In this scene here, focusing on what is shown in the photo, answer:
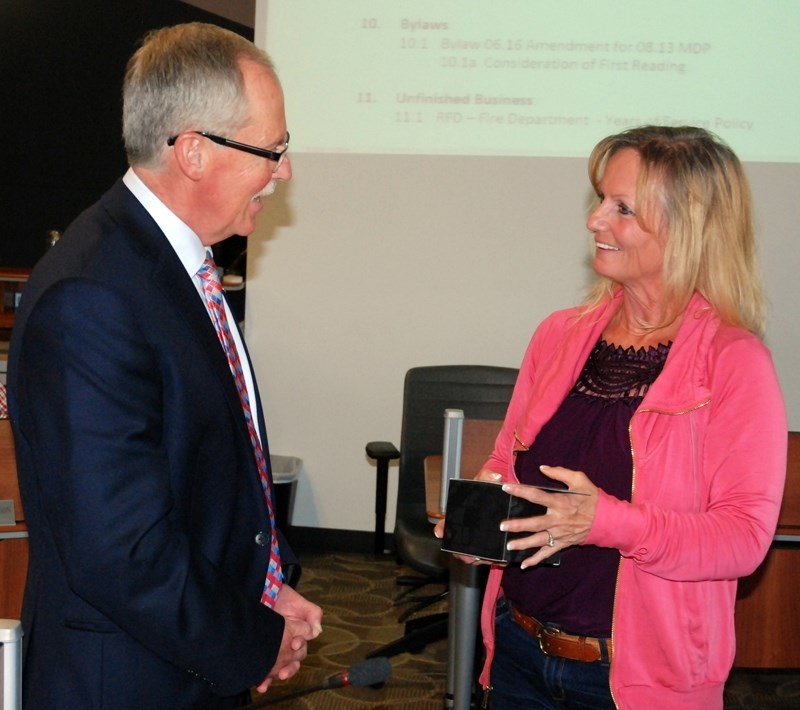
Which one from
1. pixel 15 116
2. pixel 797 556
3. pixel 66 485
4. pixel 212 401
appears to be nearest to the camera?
pixel 66 485

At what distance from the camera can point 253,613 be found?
147 centimetres

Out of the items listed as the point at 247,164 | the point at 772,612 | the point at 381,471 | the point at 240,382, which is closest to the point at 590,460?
the point at 240,382

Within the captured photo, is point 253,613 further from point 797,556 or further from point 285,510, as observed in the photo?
point 285,510

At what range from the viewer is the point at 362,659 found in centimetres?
382

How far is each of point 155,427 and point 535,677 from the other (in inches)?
33.7

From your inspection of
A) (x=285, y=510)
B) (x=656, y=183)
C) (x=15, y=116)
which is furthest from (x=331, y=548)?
(x=656, y=183)

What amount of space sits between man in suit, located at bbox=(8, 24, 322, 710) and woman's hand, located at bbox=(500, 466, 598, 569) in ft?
1.32

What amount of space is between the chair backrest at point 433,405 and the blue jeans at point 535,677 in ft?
6.57

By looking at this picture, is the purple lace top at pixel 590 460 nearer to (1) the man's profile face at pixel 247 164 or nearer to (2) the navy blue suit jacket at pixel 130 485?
(2) the navy blue suit jacket at pixel 130 485

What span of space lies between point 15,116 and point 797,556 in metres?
5.26

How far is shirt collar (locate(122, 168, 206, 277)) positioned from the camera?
1.53 m

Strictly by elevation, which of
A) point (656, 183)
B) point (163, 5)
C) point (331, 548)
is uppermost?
point (163, 5)

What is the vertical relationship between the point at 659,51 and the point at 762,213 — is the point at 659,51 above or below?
above

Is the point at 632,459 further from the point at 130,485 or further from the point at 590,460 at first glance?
the point at 130,485
